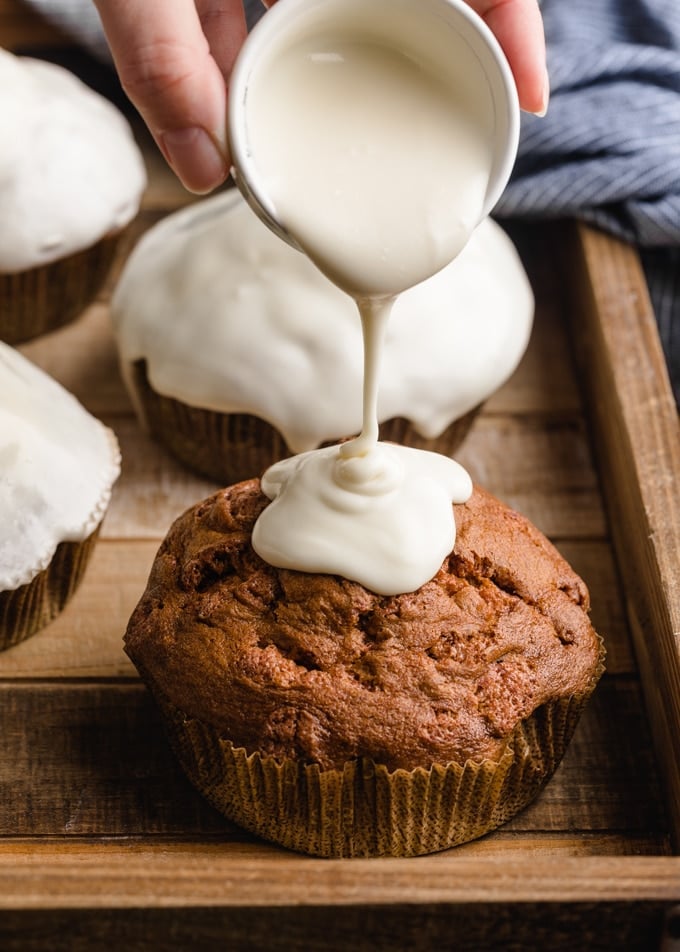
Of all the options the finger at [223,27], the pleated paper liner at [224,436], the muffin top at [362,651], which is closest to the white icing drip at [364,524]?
the muffin top at [362,651]

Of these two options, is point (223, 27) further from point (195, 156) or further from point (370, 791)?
point (370, 791)

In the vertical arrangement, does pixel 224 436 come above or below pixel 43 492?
below

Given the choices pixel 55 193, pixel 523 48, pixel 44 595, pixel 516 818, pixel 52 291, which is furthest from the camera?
pixel 52 291

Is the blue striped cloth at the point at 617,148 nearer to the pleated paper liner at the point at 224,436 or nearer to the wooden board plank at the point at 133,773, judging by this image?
the pleated paper liner at the point at 224,436

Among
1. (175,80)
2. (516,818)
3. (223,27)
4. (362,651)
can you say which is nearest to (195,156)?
(175,80)

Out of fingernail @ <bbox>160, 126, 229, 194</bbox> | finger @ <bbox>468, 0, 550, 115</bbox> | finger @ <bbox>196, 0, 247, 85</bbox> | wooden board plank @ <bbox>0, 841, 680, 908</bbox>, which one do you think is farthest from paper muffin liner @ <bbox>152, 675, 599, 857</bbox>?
finger @ <bbox>196, 0, 247, 85</bbox>

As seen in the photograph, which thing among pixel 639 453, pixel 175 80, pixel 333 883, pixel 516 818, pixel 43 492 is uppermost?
pixel 175 80

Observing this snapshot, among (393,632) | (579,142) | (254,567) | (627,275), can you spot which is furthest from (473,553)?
(579,142)

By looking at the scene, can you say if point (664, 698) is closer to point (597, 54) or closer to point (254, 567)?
point (254, 567)
